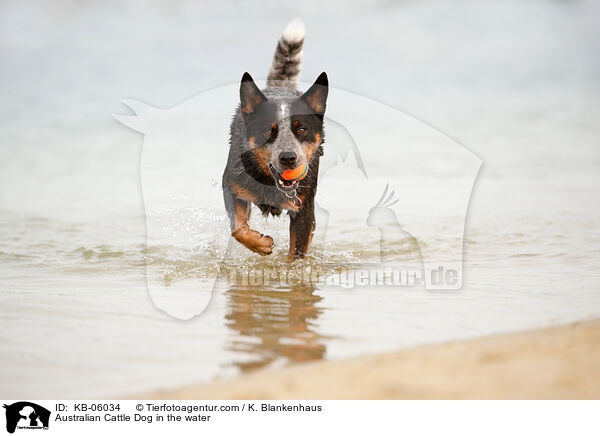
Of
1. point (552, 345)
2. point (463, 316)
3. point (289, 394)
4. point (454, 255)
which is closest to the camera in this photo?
point (289, 394)

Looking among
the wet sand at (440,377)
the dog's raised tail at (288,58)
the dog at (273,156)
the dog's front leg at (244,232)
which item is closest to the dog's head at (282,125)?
the dog at (273,156)

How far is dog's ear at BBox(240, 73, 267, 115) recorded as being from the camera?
10.3 feet

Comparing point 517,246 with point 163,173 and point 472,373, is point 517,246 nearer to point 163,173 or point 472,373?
point 163,173

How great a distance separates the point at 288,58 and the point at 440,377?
9.93 feet

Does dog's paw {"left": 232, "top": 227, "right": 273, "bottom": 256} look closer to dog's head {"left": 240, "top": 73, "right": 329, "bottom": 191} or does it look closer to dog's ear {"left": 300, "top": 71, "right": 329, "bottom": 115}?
dog's head {"left": 240, "top": 73, "right": 329, "bottom": 191}

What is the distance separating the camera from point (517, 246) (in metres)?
4.05

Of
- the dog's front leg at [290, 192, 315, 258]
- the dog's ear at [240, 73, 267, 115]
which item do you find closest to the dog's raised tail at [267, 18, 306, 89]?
the dog's ear at [240, 73, 267, 115]

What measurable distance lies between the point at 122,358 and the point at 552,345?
1.25 meters

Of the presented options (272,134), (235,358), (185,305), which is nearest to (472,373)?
(235,358)

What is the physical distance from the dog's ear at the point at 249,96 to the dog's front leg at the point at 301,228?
2.16 feet

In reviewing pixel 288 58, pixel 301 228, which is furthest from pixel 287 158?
pixel 288 58

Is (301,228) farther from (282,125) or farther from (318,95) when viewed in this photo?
(318,95)

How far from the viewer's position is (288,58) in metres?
4.00

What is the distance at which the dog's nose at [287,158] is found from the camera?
3.01 m
